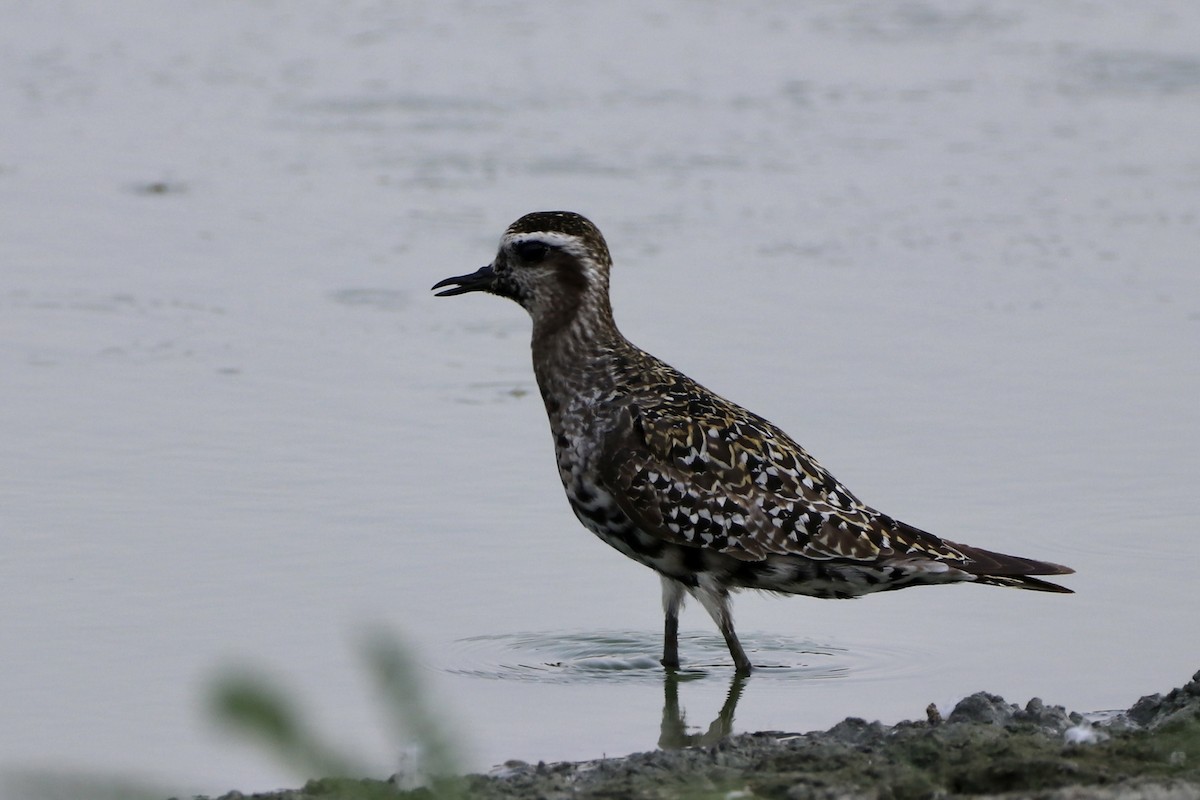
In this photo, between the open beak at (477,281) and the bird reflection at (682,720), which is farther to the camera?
the open beak at (477,281)

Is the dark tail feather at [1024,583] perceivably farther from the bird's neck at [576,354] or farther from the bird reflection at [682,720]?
the bird's neck at [576,354]

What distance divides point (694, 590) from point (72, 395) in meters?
4.25

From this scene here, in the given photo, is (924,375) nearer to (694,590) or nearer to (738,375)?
(738,375)

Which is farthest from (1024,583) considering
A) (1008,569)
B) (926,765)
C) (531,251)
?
(531,251)

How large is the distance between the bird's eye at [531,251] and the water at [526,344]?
4.37 ft

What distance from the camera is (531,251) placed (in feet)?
24.5

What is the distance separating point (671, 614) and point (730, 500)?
1.69ft

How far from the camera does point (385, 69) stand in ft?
57.3

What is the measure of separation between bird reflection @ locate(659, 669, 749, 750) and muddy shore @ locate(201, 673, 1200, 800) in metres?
0.51

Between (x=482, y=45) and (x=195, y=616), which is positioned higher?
(x=482, y=45)

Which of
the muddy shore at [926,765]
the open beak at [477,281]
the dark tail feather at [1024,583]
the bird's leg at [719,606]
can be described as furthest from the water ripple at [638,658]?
the open beak at [477,281]

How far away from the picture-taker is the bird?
6.83 meters

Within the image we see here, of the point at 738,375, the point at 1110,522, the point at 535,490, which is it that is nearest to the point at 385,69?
the point at 738,375

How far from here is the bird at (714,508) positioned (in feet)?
22.4
